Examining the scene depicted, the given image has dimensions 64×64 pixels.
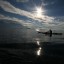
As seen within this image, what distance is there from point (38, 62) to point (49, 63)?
3382 mm

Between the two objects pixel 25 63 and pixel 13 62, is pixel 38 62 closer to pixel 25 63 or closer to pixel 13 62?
pixel 25 63

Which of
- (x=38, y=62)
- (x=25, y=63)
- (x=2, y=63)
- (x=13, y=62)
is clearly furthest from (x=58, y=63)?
(x=2, y=63)

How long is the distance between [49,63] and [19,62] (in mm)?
9184

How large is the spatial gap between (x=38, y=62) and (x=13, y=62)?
25.1ft

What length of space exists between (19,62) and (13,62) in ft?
5.93

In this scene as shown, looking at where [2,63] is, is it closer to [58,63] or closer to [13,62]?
[13,62]

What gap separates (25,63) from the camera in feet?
155

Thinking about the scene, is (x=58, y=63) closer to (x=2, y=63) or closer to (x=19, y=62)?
(x=19, y=62)

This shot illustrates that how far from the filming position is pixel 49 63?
4894 centimetres

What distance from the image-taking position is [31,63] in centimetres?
4747

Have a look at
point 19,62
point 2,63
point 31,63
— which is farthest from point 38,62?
point 2,63

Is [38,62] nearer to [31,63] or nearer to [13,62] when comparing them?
[31,63]

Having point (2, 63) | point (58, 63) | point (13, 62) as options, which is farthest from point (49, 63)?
point (2, 63)

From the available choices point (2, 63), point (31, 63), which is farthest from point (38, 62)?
point (2, 63)
